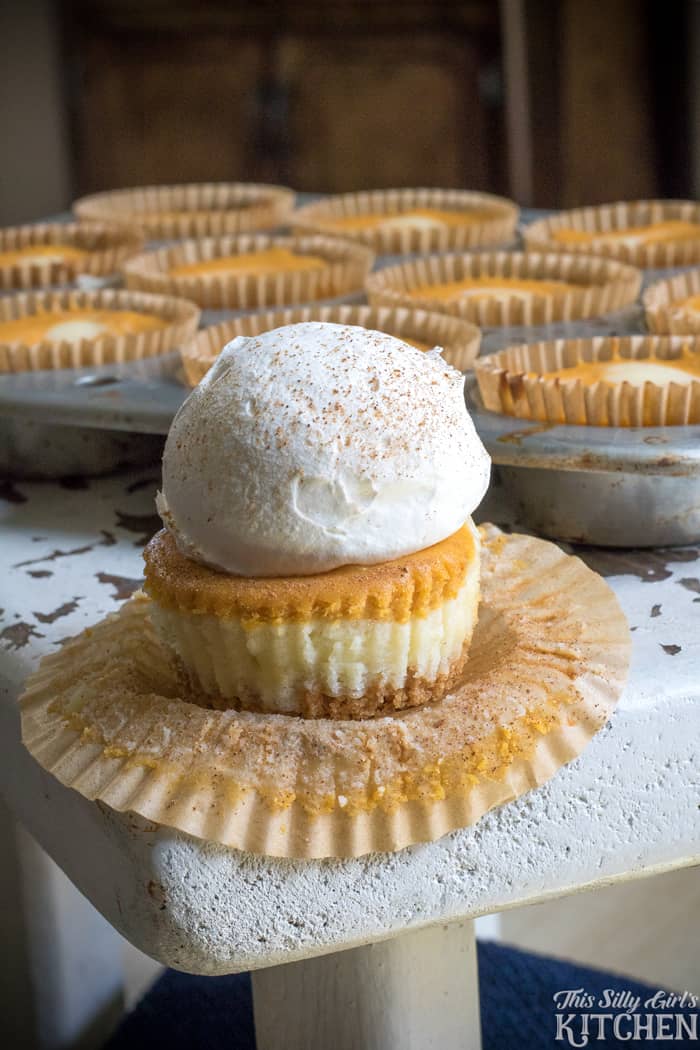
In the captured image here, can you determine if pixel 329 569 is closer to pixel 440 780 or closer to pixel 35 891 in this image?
pixel 440 780

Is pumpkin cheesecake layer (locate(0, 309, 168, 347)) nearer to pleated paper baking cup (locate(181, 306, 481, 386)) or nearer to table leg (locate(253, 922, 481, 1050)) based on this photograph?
pleated paper baking cup (locate(181, 306, 481, 386))

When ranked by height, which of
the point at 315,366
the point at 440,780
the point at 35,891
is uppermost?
the point at 315,366

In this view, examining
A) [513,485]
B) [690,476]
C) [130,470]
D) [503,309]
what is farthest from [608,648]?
[503,309]

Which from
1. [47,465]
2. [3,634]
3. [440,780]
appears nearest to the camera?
[440,780]

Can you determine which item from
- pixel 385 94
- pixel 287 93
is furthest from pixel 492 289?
pixel 287 93

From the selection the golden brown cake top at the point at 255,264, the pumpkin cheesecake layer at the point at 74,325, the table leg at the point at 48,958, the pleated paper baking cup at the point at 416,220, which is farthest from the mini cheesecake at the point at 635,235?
the table leg at the point at 48,958

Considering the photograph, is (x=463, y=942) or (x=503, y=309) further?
(x=503, y=309)

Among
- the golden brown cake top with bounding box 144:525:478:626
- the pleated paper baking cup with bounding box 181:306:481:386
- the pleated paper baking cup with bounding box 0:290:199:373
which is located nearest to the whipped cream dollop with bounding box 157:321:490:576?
the golden brown cake top with bounding box 144:525:478:626
